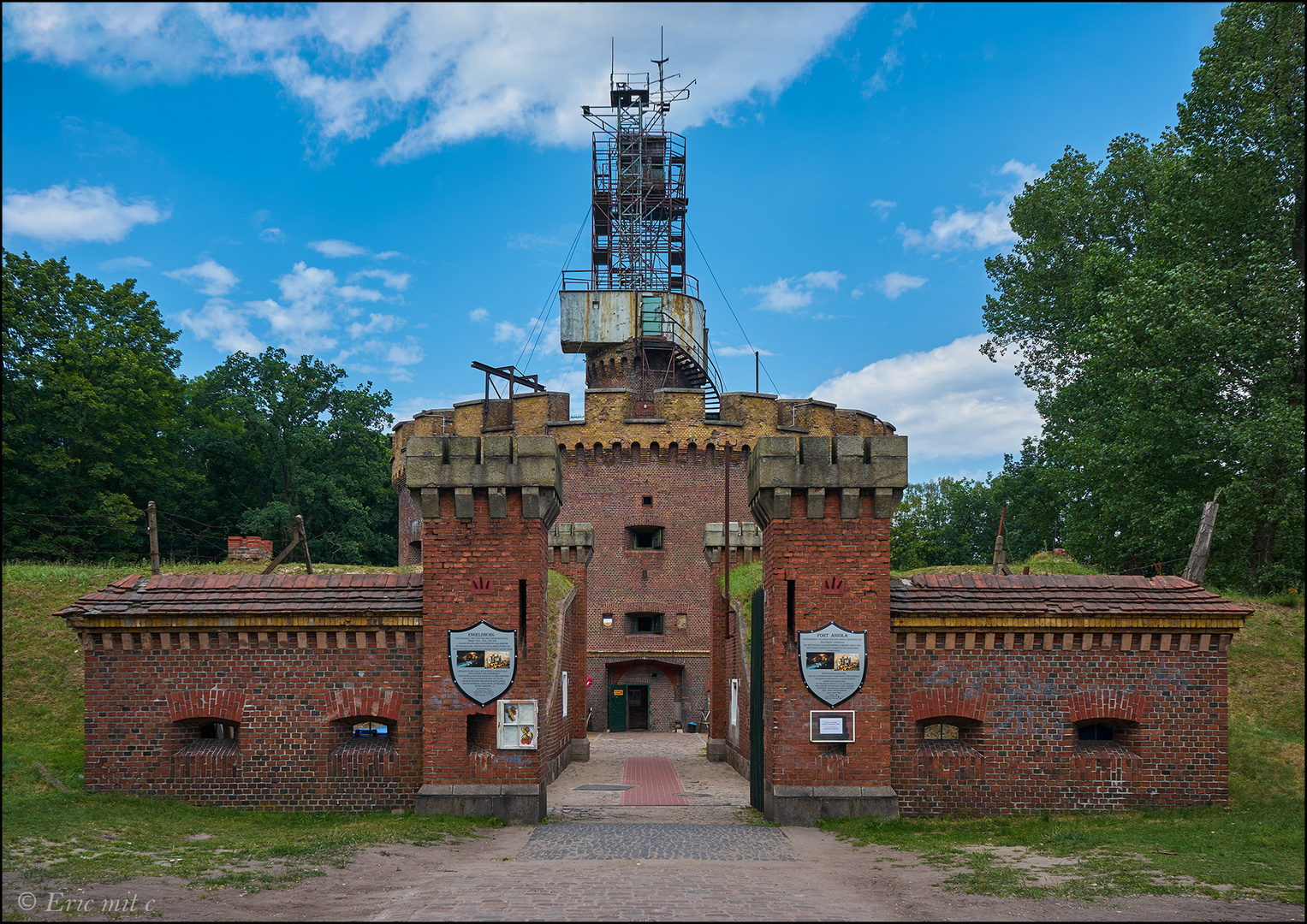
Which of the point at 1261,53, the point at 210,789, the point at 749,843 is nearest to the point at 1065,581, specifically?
the point at 749,843

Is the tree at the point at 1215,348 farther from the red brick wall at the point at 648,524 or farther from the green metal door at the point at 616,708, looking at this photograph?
the green metal door at the point at 616,708

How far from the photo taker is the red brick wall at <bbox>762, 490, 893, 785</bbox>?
11.4 m

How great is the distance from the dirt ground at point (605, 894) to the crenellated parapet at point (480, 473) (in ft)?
13.6

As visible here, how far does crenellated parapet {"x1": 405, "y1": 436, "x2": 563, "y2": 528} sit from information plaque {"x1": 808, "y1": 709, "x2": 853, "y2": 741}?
4.54 meters

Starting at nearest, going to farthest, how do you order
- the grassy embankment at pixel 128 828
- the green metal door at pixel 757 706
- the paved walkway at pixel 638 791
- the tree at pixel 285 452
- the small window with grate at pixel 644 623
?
the grassy embankment at pixel 128 828 → the paved walkway at pixel 638 791 → the green metal door at pixel 757 706 → the small window with grate at pixel 644 623 → the tree at pixel 285 452

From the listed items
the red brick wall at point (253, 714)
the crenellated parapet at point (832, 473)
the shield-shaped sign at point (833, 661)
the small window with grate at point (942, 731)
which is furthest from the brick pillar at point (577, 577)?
the crenellated parapet at point (832, 473)

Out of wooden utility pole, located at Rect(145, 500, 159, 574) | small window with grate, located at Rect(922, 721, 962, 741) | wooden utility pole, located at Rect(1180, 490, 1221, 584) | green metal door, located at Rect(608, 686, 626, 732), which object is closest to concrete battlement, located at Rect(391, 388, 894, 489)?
green metal door, located at Rect(608, 686, 626, 732)

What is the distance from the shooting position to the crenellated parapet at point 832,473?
1165 centimetres

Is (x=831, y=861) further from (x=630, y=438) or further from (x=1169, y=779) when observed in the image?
(x=630, y=438)

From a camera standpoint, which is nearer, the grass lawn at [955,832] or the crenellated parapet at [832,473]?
the grass lawn at [955,832]

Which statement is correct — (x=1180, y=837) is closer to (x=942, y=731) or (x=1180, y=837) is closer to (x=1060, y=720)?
(x=1060, y=720)

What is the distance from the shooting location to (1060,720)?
1150 centimetres

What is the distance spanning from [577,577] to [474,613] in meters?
10.8

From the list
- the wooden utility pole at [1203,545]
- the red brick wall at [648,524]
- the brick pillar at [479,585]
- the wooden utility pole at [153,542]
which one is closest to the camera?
the brick pillar at [479,585]
